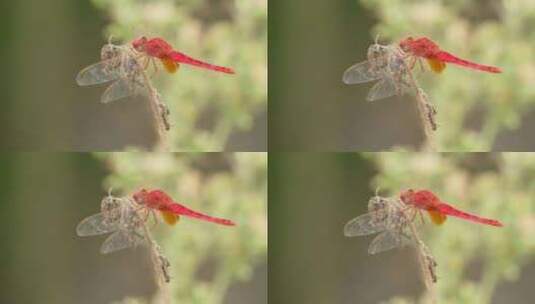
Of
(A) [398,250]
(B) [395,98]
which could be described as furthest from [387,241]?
(B) [395,98]

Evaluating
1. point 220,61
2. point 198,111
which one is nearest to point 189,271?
point 198,111

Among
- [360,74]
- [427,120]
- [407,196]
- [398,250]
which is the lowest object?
[398,250]

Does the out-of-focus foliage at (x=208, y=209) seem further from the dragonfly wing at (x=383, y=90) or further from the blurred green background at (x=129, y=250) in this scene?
the dragonfly wing at (x=383, y=90)

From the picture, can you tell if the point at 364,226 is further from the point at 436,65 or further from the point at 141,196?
the point at 141,196

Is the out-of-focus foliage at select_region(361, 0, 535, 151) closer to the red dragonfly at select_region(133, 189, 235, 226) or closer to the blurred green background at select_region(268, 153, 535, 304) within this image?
the blurred green background at select_region(268, 153, 535, 304)

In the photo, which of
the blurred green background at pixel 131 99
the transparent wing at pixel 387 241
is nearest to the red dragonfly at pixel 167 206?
the blurred green background at pixel 131 99

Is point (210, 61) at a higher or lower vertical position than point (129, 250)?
higher

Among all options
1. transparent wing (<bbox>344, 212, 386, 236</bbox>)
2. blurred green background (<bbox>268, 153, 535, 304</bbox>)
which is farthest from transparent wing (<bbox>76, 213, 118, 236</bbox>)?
transparent wing (<bbox>344, 212, 386, 236</bbox>)
